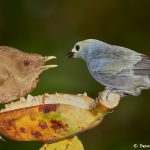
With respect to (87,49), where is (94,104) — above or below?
below

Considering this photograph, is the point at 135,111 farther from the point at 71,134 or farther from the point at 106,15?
the point at 71,134

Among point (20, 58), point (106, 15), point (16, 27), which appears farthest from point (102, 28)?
point (20, 58)

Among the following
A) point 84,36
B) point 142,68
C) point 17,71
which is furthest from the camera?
point 84,36

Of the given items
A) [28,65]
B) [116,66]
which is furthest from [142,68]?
[28,65]

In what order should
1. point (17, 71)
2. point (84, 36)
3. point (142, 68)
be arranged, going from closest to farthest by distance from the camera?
1. point (142, 68)
2. point (17, 71)
3. point (84, 36)

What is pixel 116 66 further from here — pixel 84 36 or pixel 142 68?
pixel 84 36
